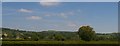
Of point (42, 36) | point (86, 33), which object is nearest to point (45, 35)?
point (42, 36)

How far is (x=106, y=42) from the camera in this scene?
1697 centimetres

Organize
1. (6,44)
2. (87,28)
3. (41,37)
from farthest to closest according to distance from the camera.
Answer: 1. (87,28)
2. (41,37)
3. (6,44)

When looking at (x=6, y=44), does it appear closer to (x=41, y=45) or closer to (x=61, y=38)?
(x=41, y=45)

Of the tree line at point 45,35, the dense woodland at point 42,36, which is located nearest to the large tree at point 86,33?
the tree line at point 45,35

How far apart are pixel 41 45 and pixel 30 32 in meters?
1.88

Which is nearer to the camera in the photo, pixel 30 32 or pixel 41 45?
pixel 41 45

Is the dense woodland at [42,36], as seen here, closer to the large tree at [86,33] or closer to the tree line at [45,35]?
the tree line at [45,35]

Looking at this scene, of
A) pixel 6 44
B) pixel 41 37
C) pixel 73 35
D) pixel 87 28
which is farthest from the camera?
pixel 87 28

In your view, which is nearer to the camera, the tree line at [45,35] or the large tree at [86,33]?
the tree line at [45,35]

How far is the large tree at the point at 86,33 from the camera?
65.6ft

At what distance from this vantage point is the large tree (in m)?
20.0

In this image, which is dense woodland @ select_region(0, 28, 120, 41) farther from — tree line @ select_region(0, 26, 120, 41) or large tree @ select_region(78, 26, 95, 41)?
large tree @ select_region(78, 26, 95, 41)

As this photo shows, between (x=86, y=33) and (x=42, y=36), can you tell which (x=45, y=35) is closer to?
(x=42, y=36)

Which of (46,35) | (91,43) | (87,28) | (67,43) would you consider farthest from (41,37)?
(87,28)
